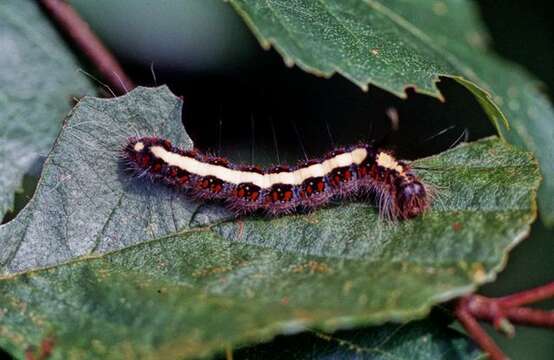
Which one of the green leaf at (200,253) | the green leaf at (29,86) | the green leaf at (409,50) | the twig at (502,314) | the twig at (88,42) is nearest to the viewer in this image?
the green leaf at (200,253)

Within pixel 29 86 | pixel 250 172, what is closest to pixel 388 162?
pixel 250 172

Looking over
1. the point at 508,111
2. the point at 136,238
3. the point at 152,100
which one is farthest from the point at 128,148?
the point at 508,111

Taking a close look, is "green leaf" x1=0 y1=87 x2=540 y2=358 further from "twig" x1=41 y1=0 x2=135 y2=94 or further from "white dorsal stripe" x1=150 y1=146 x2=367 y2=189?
"twig" x1=41 y1=0 x2=135 y2=94

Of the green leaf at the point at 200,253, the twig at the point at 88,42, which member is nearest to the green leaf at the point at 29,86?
Result: the twig at the point at 88,42

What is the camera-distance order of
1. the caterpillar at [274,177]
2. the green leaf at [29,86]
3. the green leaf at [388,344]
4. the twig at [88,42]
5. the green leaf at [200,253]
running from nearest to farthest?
the green leaf at [200,253] < the green leaf at [388,344] < the caterpillar at [274,177] < the green leaf at [29,86] < the twig at [88,42]

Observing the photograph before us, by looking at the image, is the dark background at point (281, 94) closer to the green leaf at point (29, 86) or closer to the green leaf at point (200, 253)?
the green leaf at point (29, 86)

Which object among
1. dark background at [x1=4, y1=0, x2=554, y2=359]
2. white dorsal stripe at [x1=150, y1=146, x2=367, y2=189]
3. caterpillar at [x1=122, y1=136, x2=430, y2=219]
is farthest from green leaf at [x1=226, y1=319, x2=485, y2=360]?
dark background at [x1=4, y1=0, x2=554, y2=359]
